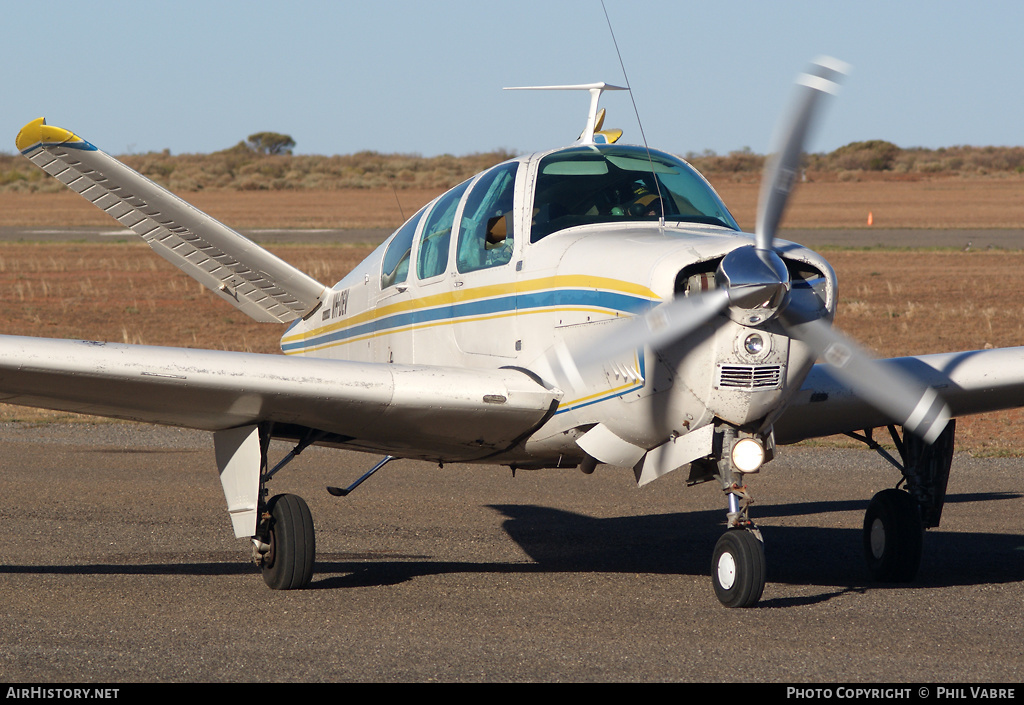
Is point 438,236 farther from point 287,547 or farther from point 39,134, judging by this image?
point 39,134

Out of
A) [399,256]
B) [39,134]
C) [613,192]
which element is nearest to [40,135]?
[39,134]

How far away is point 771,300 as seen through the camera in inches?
246

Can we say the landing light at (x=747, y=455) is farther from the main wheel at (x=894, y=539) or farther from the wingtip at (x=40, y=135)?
the wingtip at (x=40, y=135)

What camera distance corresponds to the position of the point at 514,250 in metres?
7.76

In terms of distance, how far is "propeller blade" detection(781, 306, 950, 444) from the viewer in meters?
6.53

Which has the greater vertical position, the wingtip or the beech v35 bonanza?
the wingtip

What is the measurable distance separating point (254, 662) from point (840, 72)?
443 centimetres

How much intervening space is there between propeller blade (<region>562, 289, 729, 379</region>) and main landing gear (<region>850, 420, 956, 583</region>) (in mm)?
3102

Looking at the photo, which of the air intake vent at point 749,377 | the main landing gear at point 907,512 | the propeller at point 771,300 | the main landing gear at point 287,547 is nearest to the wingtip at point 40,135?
the main landing gear at point 287,547

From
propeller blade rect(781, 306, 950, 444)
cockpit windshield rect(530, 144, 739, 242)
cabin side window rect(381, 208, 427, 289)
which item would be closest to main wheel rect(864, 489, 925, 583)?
propeller blade rect(781, 306, 950, 444)

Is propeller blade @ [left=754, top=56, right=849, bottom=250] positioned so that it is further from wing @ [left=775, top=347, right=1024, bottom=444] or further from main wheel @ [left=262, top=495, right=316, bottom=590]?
main wheel @ [left=262, top=495, right=316, bottom=590]

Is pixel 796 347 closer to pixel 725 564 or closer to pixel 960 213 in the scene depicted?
pixel 725 564

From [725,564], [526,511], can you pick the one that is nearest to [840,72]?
[725,564]

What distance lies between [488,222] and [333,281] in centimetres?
2562
